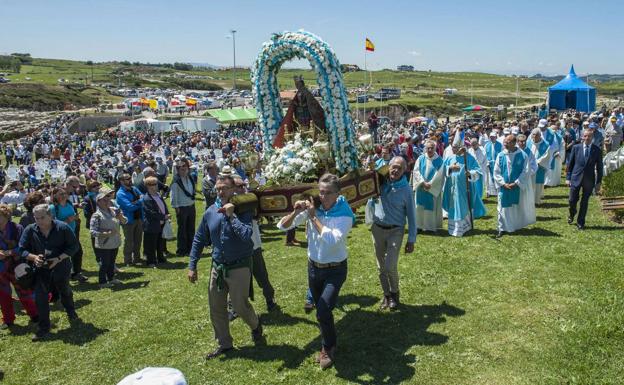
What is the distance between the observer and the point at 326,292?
18.8 ft

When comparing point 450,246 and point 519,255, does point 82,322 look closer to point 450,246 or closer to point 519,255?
point 450,246

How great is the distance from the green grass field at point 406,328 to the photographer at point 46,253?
56 centimetres

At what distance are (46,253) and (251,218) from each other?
329 centimetres

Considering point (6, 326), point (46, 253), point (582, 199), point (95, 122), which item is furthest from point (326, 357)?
point (95, 122)

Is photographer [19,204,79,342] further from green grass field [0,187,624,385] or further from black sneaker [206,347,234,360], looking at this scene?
black sneaker [206,347,234,360]

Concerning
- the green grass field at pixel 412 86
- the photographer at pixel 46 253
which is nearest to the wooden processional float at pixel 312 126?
the photographer at pixel 46 253

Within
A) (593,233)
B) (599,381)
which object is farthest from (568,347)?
(593,233)

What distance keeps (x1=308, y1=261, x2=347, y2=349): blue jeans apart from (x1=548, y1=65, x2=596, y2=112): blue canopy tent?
33.8 meters

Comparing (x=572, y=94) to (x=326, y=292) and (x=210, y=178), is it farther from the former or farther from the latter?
(x=326, y=292)

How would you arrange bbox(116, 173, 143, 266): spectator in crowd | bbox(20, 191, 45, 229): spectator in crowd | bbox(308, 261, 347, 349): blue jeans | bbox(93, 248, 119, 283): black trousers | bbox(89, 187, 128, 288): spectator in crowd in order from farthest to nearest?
1. bbox(116, 173, 143, 266): spectator in crowd
2. bbox(93, 248, 119, 283): black trousers
3. bbox(89, 187, 128, 288): spectator in crowd
4. bbox(20, 191, 45, 229): spectator in crowd
5. bbox(308, 261, 347, 349): blue jeans

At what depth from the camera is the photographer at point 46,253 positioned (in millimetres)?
7160

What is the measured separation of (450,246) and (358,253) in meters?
1.93

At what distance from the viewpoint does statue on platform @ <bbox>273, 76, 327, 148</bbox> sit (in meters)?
8.84

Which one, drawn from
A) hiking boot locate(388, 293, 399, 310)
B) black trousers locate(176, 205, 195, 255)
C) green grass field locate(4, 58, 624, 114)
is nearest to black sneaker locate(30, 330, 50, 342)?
black trousers locate(176, 205, 195, 255)
